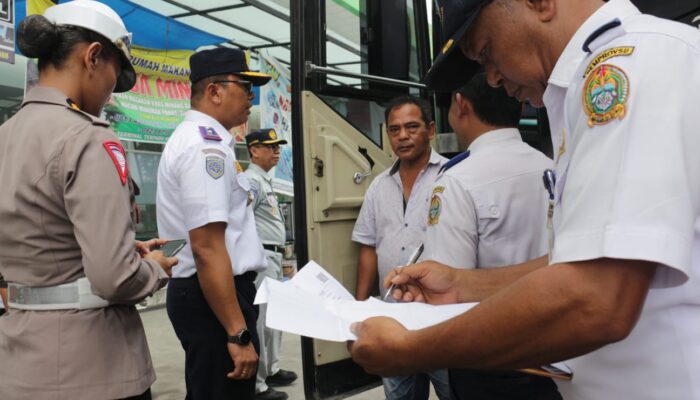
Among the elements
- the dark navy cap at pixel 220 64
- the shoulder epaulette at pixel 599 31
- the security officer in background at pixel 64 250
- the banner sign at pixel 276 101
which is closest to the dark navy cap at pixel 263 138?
the banner sign at pixel 276 101

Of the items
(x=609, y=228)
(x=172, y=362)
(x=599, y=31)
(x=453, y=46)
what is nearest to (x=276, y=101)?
(x=172, y=362)

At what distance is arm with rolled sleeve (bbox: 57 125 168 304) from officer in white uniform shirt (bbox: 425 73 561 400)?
90 cm

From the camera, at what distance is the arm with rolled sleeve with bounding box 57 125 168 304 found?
3.97 feet

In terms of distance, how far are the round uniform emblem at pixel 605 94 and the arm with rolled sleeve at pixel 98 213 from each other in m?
1.03

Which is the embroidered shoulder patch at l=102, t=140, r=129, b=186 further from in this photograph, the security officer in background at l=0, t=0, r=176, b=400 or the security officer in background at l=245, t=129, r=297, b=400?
the security officer in background at l=245, t=129, r=297, b=400

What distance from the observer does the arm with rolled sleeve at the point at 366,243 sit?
95.6 inches

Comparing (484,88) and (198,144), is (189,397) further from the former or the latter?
(484,88)

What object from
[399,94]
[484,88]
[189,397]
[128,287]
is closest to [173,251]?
[128,287]

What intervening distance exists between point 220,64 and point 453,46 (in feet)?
4.72

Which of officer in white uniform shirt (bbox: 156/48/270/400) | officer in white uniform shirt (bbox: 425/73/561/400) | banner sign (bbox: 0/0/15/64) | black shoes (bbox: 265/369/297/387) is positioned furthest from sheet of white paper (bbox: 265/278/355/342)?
banner sign (bbox: 0/0/15/64)

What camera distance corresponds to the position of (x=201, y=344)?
1.89 m

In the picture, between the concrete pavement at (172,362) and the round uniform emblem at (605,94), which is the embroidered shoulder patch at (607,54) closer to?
the round uniform emblem at (605,94)

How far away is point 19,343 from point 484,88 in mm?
1501

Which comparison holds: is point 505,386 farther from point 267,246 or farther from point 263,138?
point 263,138
